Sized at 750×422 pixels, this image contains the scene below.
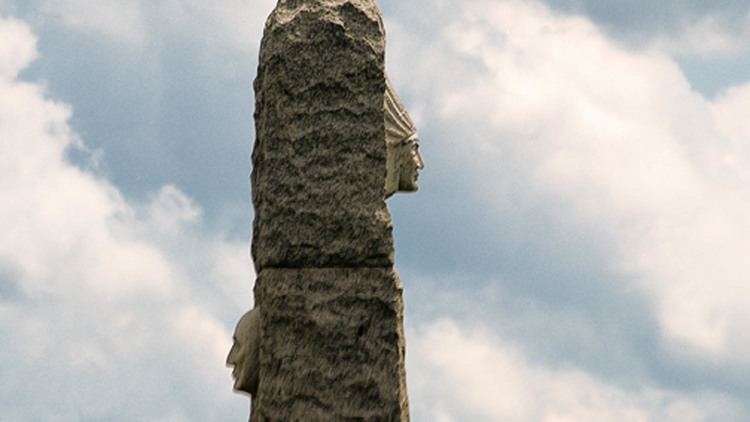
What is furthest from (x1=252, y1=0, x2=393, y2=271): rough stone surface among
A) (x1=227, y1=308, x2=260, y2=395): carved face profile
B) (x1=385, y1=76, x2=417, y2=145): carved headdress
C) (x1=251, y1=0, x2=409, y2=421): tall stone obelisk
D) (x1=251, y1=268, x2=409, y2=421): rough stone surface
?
(x1=385, y1=76, x2=417, y2=145): carved headdress

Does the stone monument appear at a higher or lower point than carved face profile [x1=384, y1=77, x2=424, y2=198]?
lower

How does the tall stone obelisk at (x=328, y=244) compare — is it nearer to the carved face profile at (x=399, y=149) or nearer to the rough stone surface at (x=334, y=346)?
the rough stone surface at (x=334, y=346)

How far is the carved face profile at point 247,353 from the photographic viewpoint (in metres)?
10.4

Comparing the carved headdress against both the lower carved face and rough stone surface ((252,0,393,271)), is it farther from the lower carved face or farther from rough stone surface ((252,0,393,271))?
rough stone surface ((252,0,393,271))

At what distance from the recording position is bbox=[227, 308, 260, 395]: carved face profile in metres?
10.4

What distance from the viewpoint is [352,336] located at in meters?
10.0

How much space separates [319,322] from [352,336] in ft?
0.72

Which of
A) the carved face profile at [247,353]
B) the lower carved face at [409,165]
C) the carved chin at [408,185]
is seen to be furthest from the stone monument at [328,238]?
the carved chin at [408,185]

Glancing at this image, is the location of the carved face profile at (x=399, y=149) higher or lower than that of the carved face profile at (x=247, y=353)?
higher

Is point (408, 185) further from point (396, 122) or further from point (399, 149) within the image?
point (396, 122)

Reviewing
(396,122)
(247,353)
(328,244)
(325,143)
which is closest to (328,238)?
(328,244)

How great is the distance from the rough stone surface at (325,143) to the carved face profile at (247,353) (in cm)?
43

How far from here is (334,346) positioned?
Result: 394 inches

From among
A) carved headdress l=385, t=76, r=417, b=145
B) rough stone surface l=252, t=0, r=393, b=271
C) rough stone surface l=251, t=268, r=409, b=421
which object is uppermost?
carved headdress l=385, t=76, r=417, b=145
